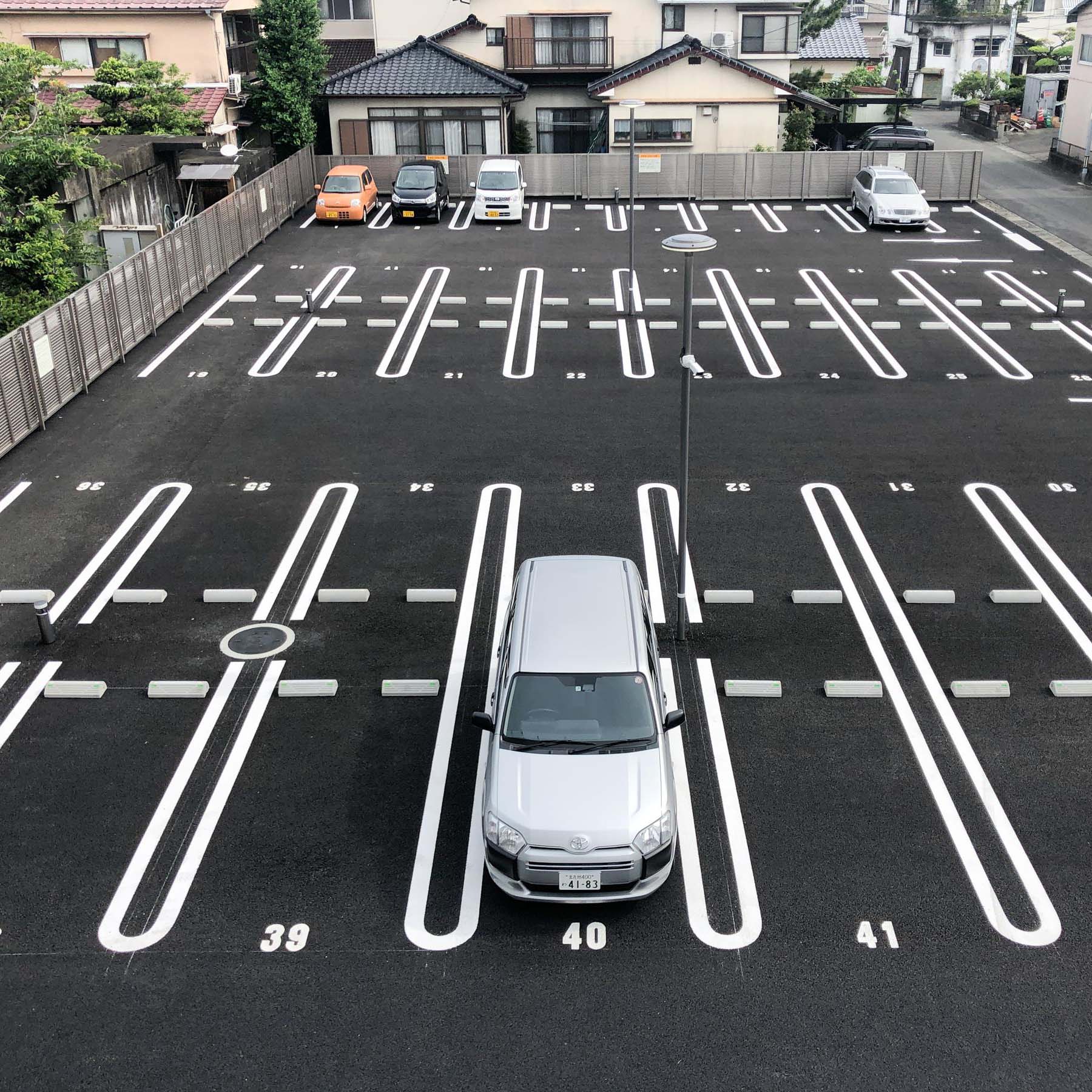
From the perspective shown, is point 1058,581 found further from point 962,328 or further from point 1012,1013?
point 962,328

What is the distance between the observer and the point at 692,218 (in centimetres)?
3519

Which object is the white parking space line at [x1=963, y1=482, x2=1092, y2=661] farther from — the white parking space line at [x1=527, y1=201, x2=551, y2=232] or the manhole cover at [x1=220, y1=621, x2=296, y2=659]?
the white parking space line at [x1=527, y1=201, x2=551, y2=232]

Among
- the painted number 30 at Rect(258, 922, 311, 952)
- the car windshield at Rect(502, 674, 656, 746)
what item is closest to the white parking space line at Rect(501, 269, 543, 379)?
the car windshield at Rect(502, 674, 656, 746)

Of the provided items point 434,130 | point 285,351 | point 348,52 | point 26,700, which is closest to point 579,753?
point 26,700

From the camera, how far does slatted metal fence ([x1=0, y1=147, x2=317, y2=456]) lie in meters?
18.6

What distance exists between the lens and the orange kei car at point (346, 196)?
33.8 metres

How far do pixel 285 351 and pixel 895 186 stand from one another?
20850 mm

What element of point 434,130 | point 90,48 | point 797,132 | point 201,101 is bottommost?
point 797,132

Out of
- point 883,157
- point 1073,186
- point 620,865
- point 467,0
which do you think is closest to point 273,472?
point 620,865

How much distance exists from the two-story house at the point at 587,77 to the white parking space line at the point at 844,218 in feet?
17.0

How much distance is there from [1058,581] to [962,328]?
11657 mm

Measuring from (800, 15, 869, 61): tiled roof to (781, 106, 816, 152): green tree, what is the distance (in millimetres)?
12486

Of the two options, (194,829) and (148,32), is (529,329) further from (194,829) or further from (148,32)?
(148,32)

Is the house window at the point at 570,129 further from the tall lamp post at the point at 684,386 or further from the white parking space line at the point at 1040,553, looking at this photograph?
the tall lamp post at the point at 684,386
